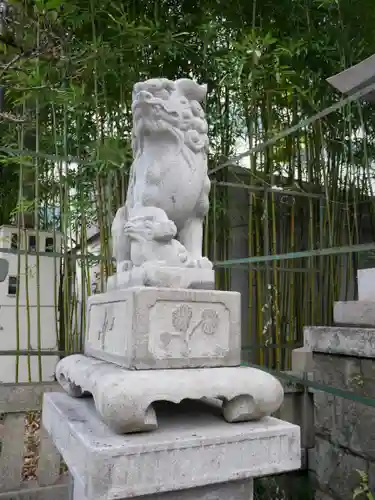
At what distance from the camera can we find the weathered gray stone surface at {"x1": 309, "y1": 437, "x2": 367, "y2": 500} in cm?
222

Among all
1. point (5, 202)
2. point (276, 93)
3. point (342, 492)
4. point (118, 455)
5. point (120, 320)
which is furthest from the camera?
point (5, 202)

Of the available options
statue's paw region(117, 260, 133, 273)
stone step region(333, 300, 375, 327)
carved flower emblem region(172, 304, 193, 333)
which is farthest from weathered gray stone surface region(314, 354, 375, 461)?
statue's paw region(117, 260, 133, 273)

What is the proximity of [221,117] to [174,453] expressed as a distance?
274 cm

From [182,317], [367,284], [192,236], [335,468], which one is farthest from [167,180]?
[335,468]

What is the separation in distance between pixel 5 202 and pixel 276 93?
8.58 ft

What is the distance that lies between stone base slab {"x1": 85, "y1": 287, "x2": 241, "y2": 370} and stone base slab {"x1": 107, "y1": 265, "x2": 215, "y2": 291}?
0.05 metres

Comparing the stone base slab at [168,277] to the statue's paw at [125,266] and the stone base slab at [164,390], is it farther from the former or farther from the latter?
the stone base slab at [164,390]

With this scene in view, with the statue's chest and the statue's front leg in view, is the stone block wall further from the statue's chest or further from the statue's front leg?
the statue's chest

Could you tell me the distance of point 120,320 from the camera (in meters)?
1.52

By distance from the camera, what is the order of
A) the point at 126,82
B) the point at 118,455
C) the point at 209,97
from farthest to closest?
1. the point at 209,97
2. the point at 126,82
3. the point at 118,455

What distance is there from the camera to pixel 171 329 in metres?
1.45

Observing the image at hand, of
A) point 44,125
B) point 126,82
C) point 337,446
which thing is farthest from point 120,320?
point 44,125

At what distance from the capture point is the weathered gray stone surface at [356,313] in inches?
87.3

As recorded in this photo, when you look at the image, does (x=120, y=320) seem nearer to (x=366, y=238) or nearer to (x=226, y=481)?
(x=226, y=481)
